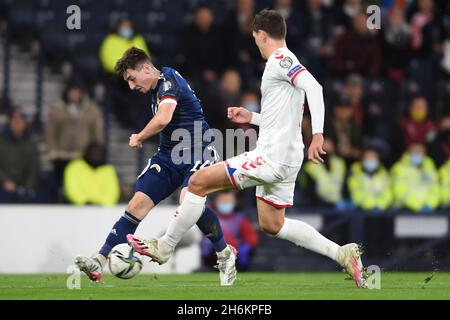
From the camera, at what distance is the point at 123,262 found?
9.85m

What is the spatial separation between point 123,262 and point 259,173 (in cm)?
138

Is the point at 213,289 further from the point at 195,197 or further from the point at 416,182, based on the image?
the point at 416,182

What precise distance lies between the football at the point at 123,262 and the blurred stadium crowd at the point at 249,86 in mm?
5106

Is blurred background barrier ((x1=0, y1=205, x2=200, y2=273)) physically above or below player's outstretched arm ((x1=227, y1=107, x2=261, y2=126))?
below

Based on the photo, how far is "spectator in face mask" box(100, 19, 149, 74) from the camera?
16600mm

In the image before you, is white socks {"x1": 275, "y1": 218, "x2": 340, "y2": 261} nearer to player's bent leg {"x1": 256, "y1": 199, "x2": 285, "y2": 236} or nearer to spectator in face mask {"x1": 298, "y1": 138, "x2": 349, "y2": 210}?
player's bent leg {"x1": 256, "y1": 199, "x2": 285, "y2": 236}

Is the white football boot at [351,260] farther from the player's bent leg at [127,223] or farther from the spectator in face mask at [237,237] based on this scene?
the spectator in face mask at [237,237]

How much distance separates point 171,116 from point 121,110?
7444mm

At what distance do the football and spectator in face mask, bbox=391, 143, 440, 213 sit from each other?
21.5 ft

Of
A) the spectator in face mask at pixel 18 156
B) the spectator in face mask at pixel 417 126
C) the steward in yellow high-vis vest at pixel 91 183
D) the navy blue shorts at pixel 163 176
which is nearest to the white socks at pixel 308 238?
the navy blue shorts at pixel 163 176

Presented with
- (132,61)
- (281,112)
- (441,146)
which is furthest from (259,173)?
(441,146)

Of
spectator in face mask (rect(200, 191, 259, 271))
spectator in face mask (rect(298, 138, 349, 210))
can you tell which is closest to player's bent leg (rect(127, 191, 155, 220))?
spectator in face mask (rect(200, 191, 259, 271))

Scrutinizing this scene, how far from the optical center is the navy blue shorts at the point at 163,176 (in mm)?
10516
